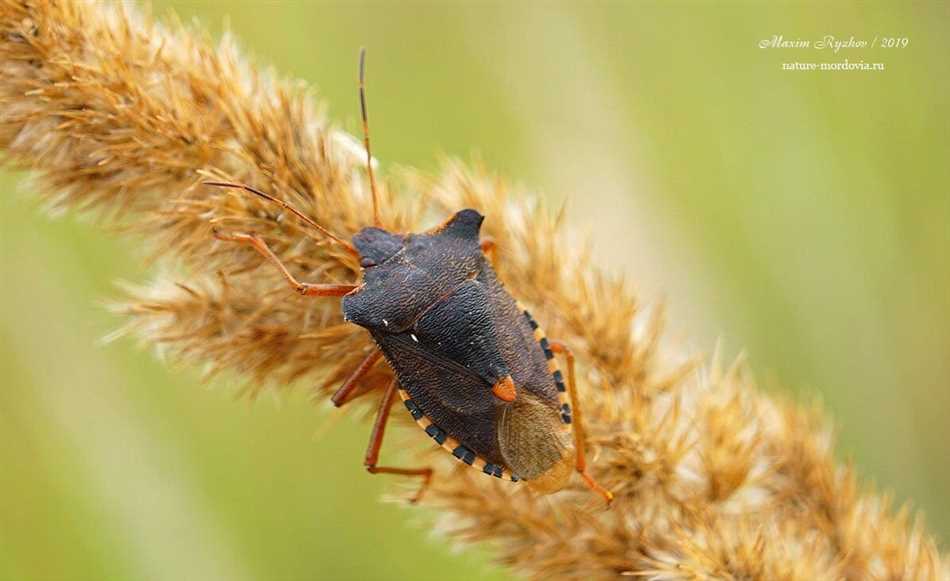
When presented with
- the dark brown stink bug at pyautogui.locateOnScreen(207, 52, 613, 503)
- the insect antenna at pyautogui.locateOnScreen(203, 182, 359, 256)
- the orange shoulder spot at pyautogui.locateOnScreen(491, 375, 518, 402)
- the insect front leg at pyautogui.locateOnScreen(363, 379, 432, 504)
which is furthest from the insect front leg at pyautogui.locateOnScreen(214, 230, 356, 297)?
the orange shoulder spot at pyautogui.locateOnScreen(491, 375, 518, 402)

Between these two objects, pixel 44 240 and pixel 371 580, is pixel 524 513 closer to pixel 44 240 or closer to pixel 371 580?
pixel 371 580

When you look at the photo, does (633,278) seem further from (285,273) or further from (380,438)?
(285,273)

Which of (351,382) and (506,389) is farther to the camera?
(506,389)

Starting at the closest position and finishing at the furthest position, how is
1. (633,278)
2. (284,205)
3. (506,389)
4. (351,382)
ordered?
(284,205)
(351,382)
(506,389)
(633,278)

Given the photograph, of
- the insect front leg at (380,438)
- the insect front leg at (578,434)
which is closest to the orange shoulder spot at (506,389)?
the insect front leg at (578,434)

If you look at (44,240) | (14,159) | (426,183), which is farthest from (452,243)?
(44,240)

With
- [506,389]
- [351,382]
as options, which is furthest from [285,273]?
[506,389]

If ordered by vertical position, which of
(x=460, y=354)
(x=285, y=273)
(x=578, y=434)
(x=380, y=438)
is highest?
(x=285, y=273)
